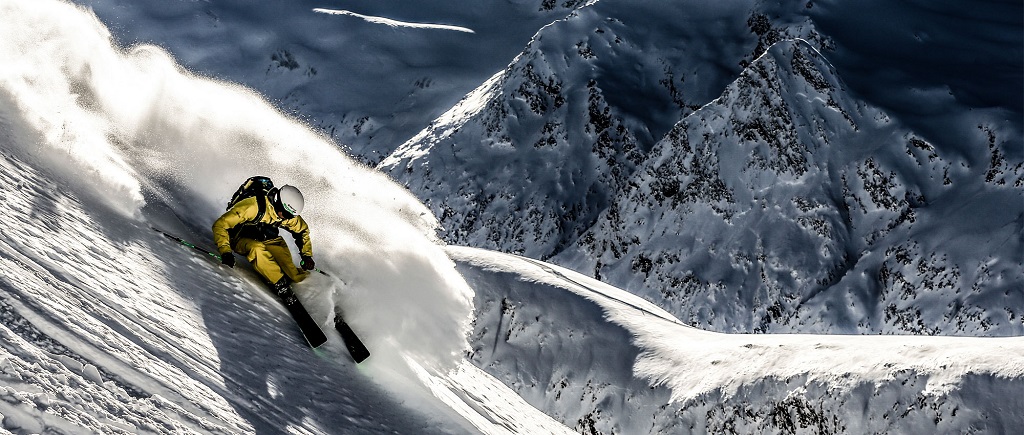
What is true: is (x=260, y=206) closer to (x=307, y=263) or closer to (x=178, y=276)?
(x=307, y=263)

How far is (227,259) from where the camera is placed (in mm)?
9773

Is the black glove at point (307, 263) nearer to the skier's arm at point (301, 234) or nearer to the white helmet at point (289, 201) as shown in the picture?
the skier's arm at point (301, 234)

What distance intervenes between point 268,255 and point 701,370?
912cm

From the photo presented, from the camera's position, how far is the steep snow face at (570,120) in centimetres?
8338

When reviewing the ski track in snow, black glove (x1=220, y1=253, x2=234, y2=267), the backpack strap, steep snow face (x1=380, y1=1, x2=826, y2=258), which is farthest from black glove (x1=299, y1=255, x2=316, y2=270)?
the ski track in snow

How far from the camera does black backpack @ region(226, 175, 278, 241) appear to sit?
33.2 ft

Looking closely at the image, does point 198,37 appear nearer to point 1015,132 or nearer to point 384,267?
point 1015,132

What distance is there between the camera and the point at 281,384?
317 inches

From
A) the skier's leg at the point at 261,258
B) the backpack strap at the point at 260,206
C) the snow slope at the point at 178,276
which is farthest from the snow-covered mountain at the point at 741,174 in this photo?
the backpack strap at the point at 260,206

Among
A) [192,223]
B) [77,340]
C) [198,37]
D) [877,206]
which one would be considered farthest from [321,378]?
[198,37]

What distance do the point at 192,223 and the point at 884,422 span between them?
1029 cm

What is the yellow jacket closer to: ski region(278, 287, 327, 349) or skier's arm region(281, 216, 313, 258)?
skier's arm region(281, 216, 313, 258)

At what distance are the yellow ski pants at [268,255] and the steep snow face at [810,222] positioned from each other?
58.0 meters

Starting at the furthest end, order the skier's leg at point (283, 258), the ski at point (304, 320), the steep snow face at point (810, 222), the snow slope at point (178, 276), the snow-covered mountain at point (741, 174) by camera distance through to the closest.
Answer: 1. the snow-covered mountain at point (741, 174)
2. the steep snow face at point (810, 222)
3. the skier's leg at point (283, 258)
4. the ski at point (304, 320)
5. the snow slope at point (178, 276)
